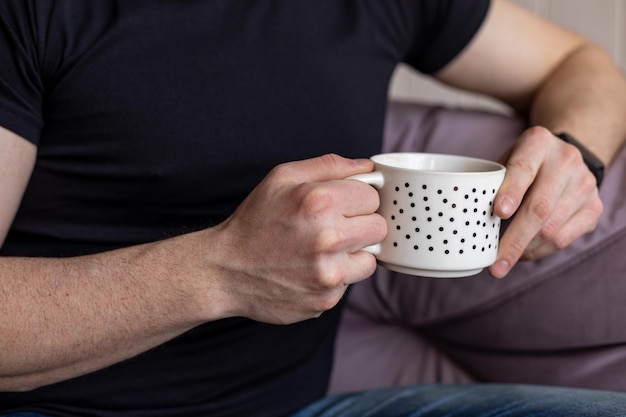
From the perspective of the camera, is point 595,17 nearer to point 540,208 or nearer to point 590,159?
point 590,159

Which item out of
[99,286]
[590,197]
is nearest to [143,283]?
[99,286]

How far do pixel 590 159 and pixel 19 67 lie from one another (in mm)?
657

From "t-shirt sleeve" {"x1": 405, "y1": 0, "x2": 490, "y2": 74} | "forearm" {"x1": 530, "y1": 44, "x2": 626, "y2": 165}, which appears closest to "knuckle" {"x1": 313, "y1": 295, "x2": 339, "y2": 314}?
"forearm" {"x1": 530, "y1": 44, "x2": 626, "y2": 165}

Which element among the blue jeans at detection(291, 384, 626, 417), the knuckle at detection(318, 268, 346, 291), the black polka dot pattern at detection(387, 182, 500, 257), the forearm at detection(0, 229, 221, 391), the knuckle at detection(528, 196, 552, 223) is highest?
the black polka dot pattern at detection(387, 182, 500, 257)

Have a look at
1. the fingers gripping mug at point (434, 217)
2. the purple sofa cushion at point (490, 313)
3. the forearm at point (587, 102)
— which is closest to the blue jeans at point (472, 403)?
the purple sofa cushion at point (490, 313)

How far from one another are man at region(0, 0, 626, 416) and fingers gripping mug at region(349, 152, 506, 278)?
20 mm

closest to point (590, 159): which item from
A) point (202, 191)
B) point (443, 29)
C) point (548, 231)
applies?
point (548, 231)

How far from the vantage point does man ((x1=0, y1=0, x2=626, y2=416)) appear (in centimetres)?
71

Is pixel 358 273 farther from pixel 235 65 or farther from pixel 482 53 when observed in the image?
pixel 482 53

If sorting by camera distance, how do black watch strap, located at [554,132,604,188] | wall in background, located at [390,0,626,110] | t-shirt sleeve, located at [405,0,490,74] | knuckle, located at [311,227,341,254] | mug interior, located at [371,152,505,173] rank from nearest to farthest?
knuckle, located at [311,227,341,254], mug interior, located at [371,152,505,173], black watch strap, located at [554,132,604,188], t-shirt sleeve, located at [405,0,490,74], wall in background, located at [390,0,626,110]

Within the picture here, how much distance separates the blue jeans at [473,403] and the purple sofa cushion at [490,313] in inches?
4.3

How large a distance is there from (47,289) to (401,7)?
2.10ft

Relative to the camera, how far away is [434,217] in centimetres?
68

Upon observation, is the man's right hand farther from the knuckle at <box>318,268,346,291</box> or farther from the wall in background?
the wall in background
